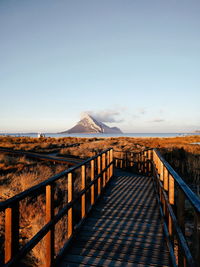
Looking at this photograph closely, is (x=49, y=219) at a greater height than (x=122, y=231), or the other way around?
(x=49, y=219)

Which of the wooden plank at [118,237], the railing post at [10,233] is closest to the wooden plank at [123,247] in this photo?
the wooden plank at [118,237]

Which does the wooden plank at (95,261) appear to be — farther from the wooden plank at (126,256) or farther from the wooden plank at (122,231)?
the wooden plank at (122,231)

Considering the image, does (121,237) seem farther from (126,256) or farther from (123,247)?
(126,256)

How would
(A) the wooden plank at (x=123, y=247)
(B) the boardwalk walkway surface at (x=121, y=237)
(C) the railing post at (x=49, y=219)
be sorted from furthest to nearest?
(A) the wooden plank at (x=123, y=247)
(B) the boardwalk walkway surface at (x=121, y=237)
(C) the railing post at (x=49, y=219)

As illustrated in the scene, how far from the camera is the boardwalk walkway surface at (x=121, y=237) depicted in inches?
126

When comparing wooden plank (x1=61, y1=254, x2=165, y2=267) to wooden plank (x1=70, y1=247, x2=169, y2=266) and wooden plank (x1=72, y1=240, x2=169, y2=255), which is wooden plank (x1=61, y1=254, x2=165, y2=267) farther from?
wooden plank (x1=72, y1=240, x2=169, y2=255)

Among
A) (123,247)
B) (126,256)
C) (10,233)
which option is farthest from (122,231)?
(10,233)

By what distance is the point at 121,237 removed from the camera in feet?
→ 12.9

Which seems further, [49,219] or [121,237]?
[121,237]

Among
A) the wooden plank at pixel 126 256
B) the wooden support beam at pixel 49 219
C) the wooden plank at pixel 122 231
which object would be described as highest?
the wooden support beam at pixel 49 219

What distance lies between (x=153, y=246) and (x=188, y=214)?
3.60m

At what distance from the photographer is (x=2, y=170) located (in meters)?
11.0

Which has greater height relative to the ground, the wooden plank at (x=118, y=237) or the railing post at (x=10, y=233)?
the railing post at (x=10, y=233)

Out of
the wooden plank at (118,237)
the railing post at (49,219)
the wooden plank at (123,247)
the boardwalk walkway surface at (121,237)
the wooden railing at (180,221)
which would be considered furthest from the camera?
the wooden plank at (118,237)
